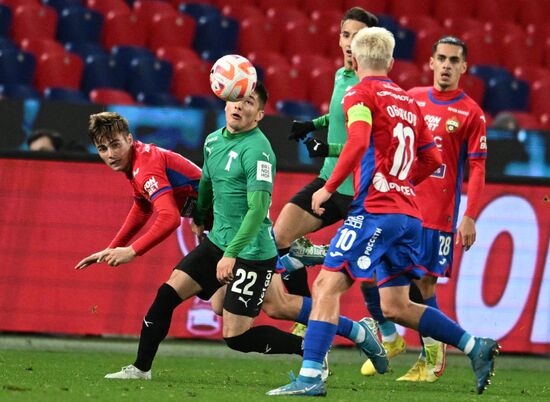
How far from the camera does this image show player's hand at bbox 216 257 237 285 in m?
6.34

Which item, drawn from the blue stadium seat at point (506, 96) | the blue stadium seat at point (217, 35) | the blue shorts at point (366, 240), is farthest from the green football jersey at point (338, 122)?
the blue stadium seat at point (506, 96)

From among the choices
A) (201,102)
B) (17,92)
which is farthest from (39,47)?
(201,102)

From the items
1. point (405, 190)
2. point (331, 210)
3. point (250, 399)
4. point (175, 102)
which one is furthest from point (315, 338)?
point (175, 102)

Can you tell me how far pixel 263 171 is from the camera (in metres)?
6.50

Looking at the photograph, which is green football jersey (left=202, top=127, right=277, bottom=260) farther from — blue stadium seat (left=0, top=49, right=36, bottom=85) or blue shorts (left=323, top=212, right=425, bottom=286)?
blue stadium seat (left=0, top=49, right=36, bottom=85)

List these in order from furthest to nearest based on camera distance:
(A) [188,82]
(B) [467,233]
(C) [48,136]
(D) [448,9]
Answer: (D) [448,9] < (A) [188,82] < (C) [48,136] < (B) [467,233]

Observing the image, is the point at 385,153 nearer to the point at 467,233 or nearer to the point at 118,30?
the point at 467,233

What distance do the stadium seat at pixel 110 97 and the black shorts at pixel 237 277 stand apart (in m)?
6.05

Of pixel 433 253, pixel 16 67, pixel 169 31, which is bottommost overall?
pixel 433 253

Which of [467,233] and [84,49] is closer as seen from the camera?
[467,233]

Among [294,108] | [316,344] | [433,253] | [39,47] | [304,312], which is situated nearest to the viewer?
[316,344]

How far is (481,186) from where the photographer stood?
7.47 meters

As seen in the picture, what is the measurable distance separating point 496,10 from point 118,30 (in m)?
5.39

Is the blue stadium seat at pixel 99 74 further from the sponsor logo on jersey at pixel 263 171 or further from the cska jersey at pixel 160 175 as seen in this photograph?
the sponsor logo on jersey at pixel 263 171
